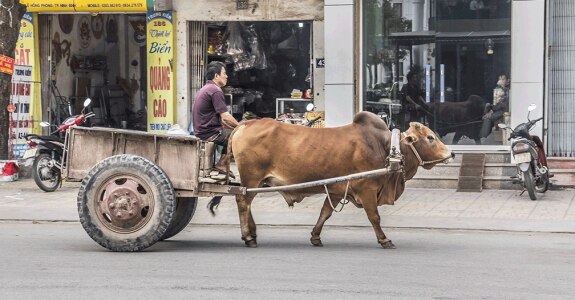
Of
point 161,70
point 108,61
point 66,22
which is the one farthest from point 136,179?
point 108,61

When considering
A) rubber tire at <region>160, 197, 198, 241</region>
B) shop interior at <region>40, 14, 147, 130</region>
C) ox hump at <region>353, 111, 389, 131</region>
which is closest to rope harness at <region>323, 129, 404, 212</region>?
ox hump at <region>353, 111, 389, 131</region>

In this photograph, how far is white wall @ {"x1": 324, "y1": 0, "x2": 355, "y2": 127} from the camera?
1783 centimetres

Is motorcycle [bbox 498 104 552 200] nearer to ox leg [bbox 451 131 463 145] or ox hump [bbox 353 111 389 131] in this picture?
ox leg [bbox 451 131 463 145]

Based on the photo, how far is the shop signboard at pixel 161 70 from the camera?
19500 mm

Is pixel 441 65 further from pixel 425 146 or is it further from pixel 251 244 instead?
pixel 251 244

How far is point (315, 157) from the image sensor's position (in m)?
10.8

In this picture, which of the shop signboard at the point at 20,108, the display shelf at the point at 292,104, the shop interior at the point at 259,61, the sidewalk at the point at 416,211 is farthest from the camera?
the shop interior at the point at 259,61

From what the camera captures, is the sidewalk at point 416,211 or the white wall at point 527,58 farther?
the white wall at point 527,58

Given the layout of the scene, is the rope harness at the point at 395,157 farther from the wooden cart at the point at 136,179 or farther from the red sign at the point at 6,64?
the red sign at the point at 6,64

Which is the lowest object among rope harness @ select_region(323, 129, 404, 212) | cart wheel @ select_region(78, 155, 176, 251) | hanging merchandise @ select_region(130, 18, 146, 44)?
cart wheel @ select_region(78, 155, 176, 251)

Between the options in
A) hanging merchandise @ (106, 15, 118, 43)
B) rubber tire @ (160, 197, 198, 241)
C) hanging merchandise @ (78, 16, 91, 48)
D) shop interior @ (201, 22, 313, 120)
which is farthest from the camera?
hanging merchandise @ (106, 15, 118, 43)

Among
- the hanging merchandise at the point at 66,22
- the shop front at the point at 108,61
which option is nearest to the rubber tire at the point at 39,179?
the shop front at the point at 108,61

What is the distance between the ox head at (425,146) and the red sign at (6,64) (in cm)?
954

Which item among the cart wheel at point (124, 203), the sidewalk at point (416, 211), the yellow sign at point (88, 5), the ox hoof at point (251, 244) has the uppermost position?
the yellow sign at point (88, 5)
